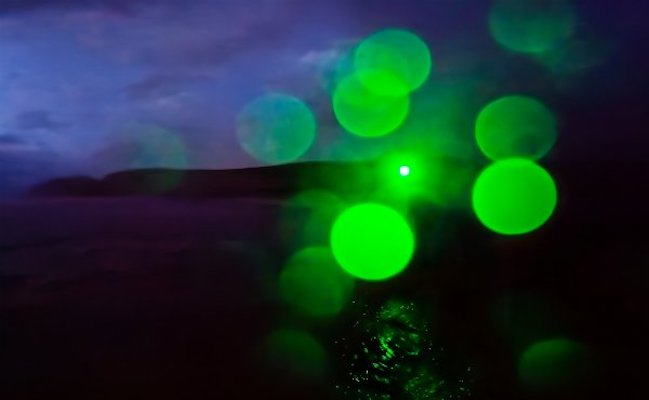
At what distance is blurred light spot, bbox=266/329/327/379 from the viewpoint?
397 cm

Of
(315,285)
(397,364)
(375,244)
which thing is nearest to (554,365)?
(397,364)

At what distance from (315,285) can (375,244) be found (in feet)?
6.22

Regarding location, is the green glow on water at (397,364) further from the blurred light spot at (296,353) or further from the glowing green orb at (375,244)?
the glowing green orb at (375,244)

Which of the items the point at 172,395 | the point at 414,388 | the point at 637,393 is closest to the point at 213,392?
the point at 172,395

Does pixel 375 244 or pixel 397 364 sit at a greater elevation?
pixel 375 244

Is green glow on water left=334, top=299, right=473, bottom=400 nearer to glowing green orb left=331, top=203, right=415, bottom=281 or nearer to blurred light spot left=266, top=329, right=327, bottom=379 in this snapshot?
blurred light spot left=266, top=329, right=327, bottom=379

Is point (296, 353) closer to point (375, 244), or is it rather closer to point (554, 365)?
point (554, 365)

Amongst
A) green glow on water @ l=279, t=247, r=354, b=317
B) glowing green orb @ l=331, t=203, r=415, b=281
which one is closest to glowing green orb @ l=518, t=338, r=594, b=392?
green glow on water @ l=279, t=247, r=354, b=317

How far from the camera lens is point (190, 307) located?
5566 millimetres

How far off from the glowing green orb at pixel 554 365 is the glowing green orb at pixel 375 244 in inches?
74.1

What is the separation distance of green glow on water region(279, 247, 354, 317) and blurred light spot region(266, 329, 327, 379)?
47 cm

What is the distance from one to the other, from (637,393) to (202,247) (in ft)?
20.7

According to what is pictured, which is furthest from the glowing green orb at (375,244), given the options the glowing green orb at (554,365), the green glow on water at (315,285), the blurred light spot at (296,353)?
the glowing green orb at (554,365)

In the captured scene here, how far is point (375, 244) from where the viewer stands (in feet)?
25.3
